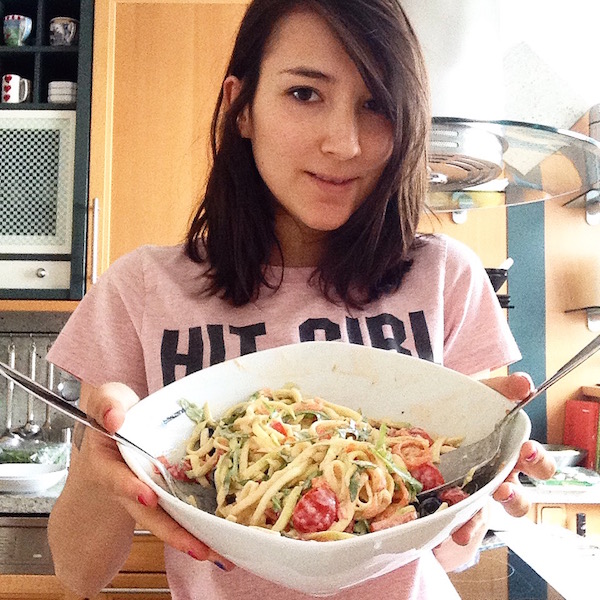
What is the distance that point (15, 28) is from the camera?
2438 mm

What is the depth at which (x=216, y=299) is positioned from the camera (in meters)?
0.89

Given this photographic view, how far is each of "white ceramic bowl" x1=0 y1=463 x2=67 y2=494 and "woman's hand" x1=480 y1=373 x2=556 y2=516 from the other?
5.51 ft

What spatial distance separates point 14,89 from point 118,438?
7.35 feet

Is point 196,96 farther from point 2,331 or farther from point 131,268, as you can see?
point 131,268

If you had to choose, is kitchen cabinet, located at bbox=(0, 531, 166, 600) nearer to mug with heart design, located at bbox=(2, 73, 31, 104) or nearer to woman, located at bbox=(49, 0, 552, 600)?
woman, located at bbox=(49, 0, 552, 600)

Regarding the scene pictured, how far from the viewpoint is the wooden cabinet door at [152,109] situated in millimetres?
2346

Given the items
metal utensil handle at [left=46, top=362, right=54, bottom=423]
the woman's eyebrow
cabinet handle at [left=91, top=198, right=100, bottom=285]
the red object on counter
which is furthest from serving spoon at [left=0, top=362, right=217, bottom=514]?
the red object on counter

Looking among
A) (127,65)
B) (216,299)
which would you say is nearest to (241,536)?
(216,299)

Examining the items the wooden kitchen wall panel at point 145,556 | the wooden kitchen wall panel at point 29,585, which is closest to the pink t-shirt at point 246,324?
the wooden kitchen wall panel at point 145,556

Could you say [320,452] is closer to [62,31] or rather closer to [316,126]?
[316,126]

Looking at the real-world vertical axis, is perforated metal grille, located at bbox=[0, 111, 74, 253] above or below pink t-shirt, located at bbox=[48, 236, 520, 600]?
above

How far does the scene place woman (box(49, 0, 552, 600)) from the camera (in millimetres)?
802

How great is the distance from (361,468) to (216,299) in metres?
0.37

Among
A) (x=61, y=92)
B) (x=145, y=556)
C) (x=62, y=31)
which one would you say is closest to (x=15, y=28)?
(x=62, y=31)
